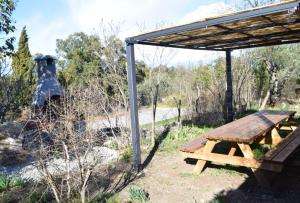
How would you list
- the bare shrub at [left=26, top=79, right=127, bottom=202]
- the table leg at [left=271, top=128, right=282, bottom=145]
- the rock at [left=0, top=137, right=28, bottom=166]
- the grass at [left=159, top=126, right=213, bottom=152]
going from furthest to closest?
the rock at [left=0, top=137, right=28, bottom=166]
the grass at [left=159, top=126, right=213, bottom=152]
the table leg at [left=271, top=128, right=282, bottom=145]
the bare shrub at [left=26, top=79, right=127, bottom=202]

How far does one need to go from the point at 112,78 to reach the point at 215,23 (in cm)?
394

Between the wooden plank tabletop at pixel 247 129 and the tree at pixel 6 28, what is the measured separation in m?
5.81

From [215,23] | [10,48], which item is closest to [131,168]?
[215,23]

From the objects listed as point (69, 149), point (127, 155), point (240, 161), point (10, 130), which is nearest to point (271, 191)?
point (240, 161)

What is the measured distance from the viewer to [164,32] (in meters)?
4.67

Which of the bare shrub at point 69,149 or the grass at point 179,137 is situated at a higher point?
the bare shrub at point 69,149

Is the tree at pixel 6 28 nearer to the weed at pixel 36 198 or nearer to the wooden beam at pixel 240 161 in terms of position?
the weed at pixel 36 198

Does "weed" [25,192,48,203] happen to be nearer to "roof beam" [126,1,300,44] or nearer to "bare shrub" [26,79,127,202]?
"bare shrub" [26,79,127,202]

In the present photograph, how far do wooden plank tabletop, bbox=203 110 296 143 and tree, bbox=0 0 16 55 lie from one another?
229 inches

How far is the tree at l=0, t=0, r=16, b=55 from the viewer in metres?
7.54

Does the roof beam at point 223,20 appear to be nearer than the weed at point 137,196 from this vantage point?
Yes

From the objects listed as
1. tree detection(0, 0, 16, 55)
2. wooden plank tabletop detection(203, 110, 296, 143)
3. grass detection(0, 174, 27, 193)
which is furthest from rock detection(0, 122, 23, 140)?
wooden plank tabletop detection(203, 110, 296, 143)

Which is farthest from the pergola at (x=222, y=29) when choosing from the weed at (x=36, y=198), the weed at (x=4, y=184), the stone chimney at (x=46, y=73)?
the stone chimney at (x=46, y=73)

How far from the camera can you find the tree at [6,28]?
7.54 m
